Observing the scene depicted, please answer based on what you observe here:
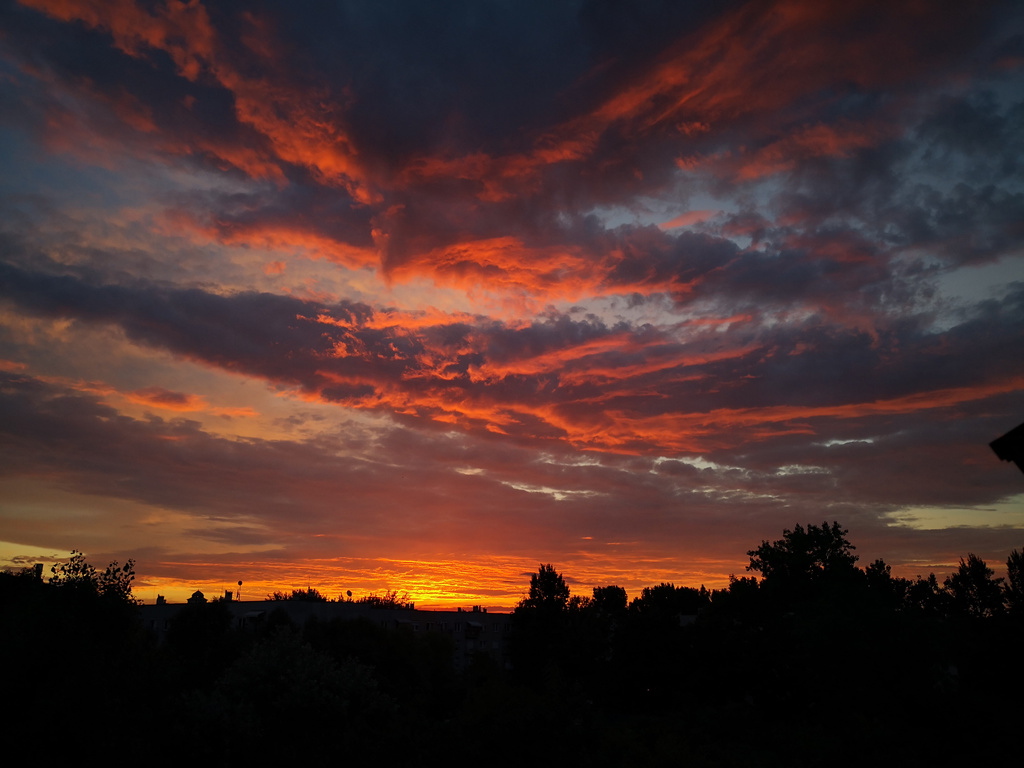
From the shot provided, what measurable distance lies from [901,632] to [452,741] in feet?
168

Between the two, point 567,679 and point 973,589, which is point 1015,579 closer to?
point 973,589

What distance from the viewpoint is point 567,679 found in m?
69.9

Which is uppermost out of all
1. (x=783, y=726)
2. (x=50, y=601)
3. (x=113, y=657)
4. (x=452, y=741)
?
(x=50, y=601)

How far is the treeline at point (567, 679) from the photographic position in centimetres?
2752

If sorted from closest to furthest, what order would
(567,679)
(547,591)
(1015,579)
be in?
(567,679) → (1015,579) → (547,591)

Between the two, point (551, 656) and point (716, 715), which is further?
point (551, 656)

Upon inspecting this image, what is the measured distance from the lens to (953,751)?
37312mm

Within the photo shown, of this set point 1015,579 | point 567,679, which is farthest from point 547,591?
point 1015,579

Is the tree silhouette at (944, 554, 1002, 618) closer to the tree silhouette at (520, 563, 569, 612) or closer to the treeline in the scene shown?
the treeline

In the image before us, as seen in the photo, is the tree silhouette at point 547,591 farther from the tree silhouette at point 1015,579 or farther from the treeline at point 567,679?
the tree silhouette at point 1015,579

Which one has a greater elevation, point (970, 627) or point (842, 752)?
point (970, 627)

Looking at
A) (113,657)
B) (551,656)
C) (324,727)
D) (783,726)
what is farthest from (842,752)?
(551,656)

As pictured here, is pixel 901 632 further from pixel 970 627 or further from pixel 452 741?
pixel 452 741

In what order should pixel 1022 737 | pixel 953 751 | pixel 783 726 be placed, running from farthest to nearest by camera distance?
pixel 783 726
pixel 953 751
pixel 1022 737
